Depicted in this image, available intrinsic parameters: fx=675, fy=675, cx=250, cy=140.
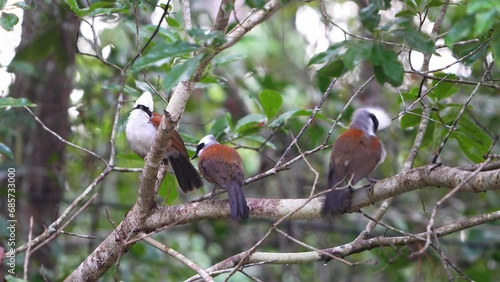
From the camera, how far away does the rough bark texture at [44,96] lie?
510cm

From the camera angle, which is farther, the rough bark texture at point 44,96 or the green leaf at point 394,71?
the rough bark texture at point 44,96

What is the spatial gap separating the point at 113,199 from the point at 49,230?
3748 mm

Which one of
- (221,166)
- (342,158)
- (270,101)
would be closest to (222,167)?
(221,166)

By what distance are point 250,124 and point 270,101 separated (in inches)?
8.3

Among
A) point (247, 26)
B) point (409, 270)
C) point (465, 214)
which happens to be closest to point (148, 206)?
point (247, 26)

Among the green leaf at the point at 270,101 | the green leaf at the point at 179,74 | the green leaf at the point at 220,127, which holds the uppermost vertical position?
the green leaf at the point at 270,101

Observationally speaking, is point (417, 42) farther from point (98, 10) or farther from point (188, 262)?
point (98, 10)

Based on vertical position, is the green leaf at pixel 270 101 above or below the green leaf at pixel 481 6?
above

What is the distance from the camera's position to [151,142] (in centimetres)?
442

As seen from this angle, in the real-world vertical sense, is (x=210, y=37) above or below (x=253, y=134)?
below

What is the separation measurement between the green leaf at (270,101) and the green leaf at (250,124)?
0.23 ft

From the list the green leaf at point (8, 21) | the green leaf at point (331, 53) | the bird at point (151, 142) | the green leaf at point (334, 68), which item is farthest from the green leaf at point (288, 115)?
the green leaf at point (8, 21)

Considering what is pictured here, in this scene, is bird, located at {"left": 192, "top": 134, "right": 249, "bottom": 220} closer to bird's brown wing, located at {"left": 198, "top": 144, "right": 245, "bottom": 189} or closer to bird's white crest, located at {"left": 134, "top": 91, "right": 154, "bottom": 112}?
bird's brown wing, located at {"left": 198, "top": 144, "right": 245, "bottom": 189}

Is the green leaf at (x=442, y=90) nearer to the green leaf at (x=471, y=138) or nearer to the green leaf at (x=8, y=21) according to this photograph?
the green leaf at (x=471, y=138)
